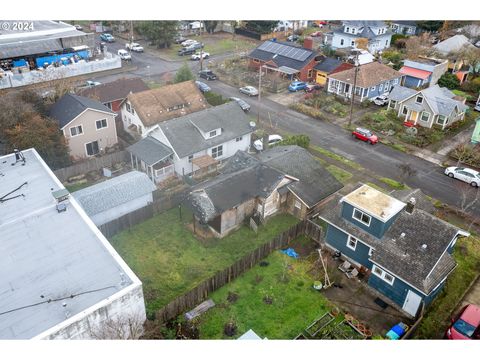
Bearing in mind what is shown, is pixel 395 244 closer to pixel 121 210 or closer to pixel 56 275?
pixel 56 275

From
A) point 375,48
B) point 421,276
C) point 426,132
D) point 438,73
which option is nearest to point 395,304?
point 421,276

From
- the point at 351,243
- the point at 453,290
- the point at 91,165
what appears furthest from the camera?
the point at 91,165

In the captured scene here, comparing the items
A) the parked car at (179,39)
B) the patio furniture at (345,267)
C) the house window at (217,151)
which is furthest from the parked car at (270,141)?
the parked car at (179,39)

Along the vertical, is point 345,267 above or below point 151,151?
below

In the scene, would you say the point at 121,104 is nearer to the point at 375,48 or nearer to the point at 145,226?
the point at 145,226

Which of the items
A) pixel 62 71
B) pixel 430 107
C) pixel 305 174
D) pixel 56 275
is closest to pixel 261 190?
pixel 305 174

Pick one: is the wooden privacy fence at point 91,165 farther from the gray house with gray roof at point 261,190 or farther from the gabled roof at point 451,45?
the gabled roof at point 451,45

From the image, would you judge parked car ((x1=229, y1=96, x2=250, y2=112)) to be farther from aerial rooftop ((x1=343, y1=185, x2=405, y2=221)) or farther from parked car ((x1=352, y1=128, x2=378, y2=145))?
aerial rooftop ((x1=343, y1=185, x2=405, y2=221))
